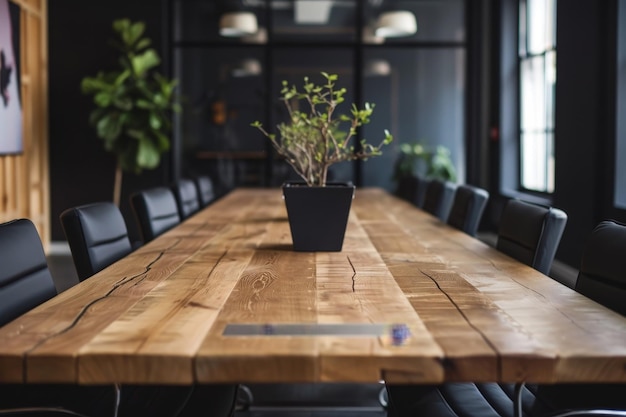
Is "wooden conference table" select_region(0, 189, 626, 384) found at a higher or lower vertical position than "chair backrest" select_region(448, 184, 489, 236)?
lower

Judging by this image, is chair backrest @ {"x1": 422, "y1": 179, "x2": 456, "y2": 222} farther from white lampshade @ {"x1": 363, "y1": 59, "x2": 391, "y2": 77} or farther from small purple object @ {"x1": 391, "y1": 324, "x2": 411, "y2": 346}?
white lampshade @ {"x1": 363, "y1": 59, "x2": 391, "y2": 77}

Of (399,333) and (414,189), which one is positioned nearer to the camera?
(399,333)

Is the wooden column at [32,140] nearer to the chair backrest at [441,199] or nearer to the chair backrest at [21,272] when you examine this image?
the chair backrest at [441,199]

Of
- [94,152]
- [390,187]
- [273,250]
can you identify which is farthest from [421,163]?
[273,250]

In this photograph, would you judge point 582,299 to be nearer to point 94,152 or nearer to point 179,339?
point 179,339

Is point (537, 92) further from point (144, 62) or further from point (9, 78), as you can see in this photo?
point (9, 78)

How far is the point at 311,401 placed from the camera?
355cm

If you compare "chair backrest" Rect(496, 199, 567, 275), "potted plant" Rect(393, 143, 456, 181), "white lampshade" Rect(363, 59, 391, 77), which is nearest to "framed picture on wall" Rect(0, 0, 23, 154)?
"white lampshade" Rect(363, 59, 391, 77)

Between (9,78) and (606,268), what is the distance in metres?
5.86

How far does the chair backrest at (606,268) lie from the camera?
201 cm

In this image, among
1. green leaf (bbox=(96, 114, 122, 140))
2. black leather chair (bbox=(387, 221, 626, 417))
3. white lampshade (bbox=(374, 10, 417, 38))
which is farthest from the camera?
white lampshade (bbox=(374, 10, 417, 38))

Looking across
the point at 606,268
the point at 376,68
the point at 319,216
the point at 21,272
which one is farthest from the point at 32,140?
the point at 606,268

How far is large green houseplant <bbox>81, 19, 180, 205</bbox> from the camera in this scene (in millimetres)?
7629

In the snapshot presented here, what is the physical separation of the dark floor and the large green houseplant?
4462mm
